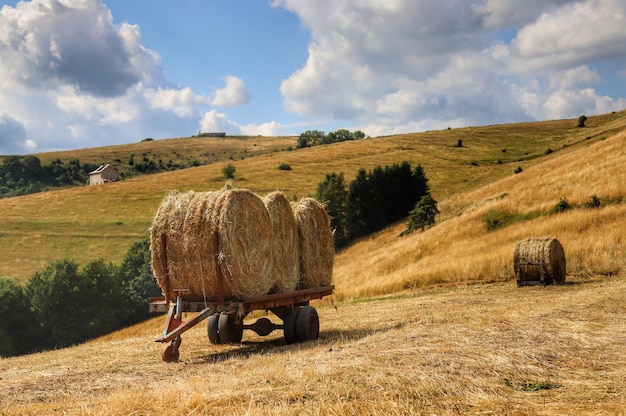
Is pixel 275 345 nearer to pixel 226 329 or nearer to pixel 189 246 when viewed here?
pixel 226 329

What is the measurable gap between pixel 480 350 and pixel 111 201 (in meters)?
83.2

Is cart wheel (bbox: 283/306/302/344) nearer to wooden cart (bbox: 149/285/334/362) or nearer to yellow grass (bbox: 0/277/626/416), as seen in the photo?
wooden cart (bbox: 149/285/334/362)

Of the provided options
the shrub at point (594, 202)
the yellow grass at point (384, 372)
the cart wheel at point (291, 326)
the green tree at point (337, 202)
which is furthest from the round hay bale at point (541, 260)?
the green tree at point (337, 202)

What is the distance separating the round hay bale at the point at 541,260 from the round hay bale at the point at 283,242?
10.4 metres

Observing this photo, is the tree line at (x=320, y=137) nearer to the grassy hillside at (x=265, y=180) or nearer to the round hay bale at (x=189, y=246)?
the grassy hillside at (x=265, y=180)

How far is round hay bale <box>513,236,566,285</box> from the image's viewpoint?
19938mm

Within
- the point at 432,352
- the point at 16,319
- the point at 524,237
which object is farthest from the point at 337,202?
the point at 432,352

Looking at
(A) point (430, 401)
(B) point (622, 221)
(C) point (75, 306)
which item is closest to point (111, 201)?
(C) point (75, 306)

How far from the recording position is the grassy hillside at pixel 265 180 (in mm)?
70062

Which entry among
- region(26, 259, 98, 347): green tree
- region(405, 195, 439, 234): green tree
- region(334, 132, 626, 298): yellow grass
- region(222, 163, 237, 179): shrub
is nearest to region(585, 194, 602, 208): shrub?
region(334, 132, 626, 298): yellow grass

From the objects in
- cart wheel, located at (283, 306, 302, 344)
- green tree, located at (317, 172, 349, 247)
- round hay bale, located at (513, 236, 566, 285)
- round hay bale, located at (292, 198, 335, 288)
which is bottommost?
cart wheel, located at (283, 306, 302, 344)

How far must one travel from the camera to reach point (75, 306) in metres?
62.9

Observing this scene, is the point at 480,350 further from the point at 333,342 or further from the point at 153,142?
the point at 153,142

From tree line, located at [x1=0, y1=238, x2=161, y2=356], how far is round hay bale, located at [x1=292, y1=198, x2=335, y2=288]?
157 ft
